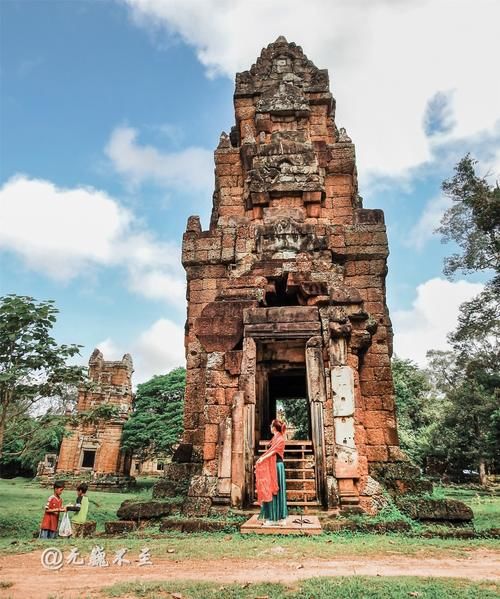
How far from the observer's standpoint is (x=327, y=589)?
3.49 metres

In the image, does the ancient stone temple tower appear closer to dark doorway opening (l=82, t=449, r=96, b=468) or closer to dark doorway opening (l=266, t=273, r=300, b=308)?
dark doorway opening (l=266, t=273, r=300, b=308)

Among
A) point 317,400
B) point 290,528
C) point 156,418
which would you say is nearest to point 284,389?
point 317,400

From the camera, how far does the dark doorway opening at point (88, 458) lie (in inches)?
1094

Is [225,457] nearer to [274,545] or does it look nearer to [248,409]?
[248,409]

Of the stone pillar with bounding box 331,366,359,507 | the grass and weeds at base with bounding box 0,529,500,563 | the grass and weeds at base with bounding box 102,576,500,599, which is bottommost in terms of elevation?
the grass and weeds at base with bounding box 102,576,500,599

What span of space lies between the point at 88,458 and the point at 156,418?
5.45 m

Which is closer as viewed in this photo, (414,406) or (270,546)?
(270,546)

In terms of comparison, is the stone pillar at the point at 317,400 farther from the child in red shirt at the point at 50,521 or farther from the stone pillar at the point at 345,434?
the child in red shirt at the point at 50,521

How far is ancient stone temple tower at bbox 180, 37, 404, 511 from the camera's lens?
7.43 meters

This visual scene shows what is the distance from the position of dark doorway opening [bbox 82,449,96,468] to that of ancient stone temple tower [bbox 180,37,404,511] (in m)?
19.3

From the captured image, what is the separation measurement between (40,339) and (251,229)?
5.22 m

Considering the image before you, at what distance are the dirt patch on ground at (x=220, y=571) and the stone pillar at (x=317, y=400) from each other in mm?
2306

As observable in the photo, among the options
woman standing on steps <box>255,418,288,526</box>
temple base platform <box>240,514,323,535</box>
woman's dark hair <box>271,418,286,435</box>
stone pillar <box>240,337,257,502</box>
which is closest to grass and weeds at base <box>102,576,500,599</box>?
temple base platform <box>240,514,323,535</box>

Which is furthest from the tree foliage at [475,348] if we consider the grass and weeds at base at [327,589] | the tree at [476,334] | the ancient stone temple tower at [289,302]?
the grass and weeds at base at [327,589]
